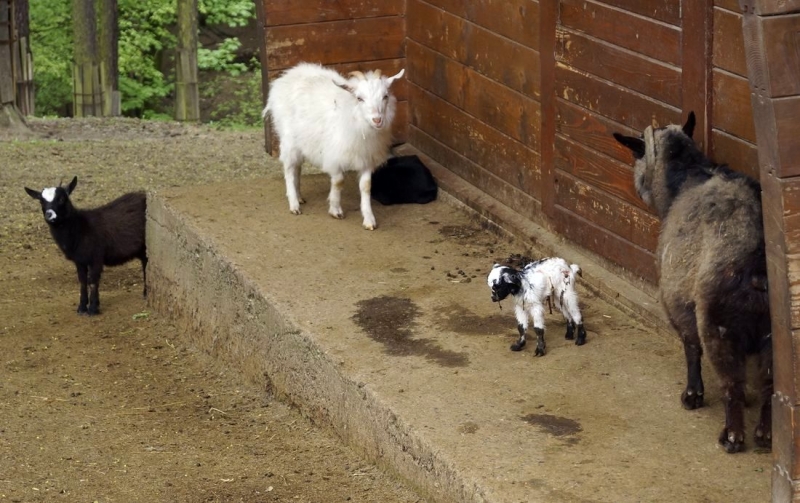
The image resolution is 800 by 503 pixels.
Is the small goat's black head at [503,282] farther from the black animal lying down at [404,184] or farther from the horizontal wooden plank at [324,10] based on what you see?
the horizontal wooden plank at [324,10]

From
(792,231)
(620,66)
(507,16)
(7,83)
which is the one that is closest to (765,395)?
(792,231)

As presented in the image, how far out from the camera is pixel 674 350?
19.0 ft

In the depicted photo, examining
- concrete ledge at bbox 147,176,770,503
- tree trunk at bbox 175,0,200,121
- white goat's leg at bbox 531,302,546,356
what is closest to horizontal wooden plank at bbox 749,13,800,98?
concrete ledge at bbox 147,176,770,503

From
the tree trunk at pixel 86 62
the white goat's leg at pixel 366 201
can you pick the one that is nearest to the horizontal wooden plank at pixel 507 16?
the white goat's leg at pixel 366 201

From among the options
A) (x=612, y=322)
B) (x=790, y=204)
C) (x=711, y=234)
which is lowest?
(x=612, y=322)

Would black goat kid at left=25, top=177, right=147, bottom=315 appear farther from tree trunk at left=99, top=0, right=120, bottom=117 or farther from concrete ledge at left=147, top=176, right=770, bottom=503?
tree trunk at left=99, top=0, right=120, bottom=117

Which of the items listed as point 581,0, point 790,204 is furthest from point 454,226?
point 790,204

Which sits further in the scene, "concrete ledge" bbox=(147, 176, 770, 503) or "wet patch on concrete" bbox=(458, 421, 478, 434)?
"wet patch on concrete" bbox=(458, 421, 478, 434)

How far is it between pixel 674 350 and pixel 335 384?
166 centimetres

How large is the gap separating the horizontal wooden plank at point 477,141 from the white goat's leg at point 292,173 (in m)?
1.10

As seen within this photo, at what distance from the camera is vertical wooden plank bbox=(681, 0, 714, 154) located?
216 inches

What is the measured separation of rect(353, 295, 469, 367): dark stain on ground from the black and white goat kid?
36 cm

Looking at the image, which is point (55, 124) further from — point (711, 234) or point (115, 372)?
point (711, 234)

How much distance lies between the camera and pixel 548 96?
279 inches
